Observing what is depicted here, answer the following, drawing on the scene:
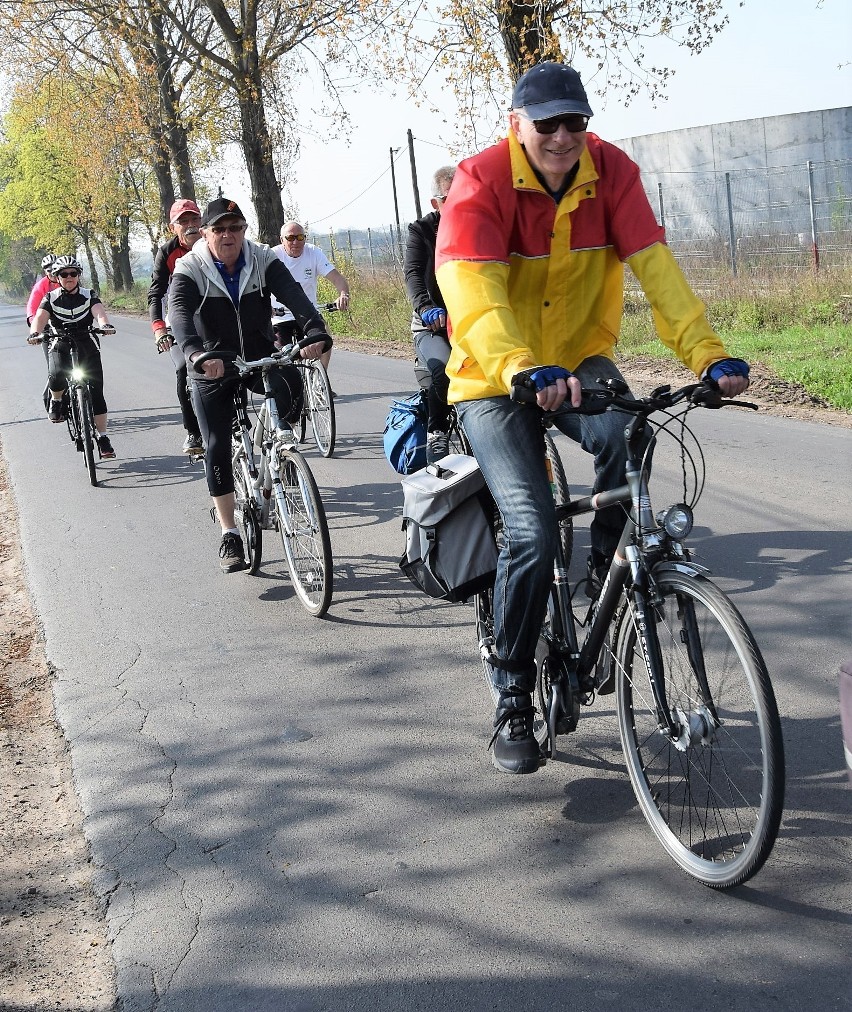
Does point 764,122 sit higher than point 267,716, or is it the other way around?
point 764,122

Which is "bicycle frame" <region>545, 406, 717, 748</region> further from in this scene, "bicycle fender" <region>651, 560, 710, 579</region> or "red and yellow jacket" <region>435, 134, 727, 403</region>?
"red and yellow jacket" <region>435, 134, 727, 403</region>

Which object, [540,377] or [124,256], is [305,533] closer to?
[540,377]

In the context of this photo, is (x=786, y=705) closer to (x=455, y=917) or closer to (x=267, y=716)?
(x=455, y=917)

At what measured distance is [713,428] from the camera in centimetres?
979

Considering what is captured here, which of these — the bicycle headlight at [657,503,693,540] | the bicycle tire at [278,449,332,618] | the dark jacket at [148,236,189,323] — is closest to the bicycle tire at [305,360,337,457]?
the dark jacket at [148,236,189,323]

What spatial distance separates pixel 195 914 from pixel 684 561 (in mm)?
1746

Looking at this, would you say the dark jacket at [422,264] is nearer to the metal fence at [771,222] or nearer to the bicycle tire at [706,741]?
the bicycle tire at [706,741]

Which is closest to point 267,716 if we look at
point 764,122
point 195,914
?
point 195,914

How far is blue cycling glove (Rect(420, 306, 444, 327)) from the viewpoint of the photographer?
25.2 ft

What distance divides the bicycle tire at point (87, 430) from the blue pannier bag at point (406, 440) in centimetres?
576

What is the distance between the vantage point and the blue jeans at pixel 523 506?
3.58 m

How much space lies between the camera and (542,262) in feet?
12.5

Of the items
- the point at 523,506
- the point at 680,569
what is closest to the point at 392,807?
the point at 523,506

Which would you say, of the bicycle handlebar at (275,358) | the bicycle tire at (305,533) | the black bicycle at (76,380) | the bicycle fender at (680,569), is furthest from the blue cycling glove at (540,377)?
the black bicycle at (76,380)
